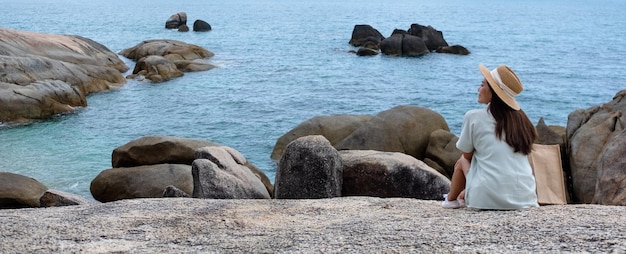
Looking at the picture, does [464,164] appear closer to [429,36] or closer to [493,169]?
[493,169]

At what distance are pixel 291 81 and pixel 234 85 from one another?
4704 mm

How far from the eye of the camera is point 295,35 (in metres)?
84.6

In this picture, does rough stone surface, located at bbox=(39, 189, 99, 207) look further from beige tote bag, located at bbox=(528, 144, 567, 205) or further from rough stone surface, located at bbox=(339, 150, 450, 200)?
beige tote bag, located at bbox=(528, 144, 567, 205)

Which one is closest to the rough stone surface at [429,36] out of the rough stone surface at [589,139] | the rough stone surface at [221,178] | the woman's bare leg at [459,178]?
the rough stone surface at [589,139]

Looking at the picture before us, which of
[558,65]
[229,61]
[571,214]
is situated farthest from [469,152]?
[558,65]

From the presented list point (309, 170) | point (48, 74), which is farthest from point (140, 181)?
point (48, 74)

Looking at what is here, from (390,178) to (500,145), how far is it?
572cm

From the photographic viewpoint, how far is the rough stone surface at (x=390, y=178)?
42.9 ft

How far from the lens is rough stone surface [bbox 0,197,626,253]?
6.55m

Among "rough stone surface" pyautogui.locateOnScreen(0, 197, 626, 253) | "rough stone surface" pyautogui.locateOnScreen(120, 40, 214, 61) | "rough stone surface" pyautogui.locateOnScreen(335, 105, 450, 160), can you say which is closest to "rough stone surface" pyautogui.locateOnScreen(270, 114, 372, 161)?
"rough stone surface" pyautogui.locateOnScreen(335, 105, 450, 160)

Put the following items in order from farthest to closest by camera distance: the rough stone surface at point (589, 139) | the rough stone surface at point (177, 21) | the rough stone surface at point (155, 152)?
1. the rough stone surface at point (177, 21)
2. the rough stone surface at point (155, 152)
3. the rough stone surface at point (589, 139)

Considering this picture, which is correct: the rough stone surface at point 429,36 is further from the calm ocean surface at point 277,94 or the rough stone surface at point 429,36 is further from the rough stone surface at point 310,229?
the rough stone surface at point 310,229

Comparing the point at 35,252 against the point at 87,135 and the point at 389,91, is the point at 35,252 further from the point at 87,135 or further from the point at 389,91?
the point at 389,91

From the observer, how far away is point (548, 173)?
784 centimetres
